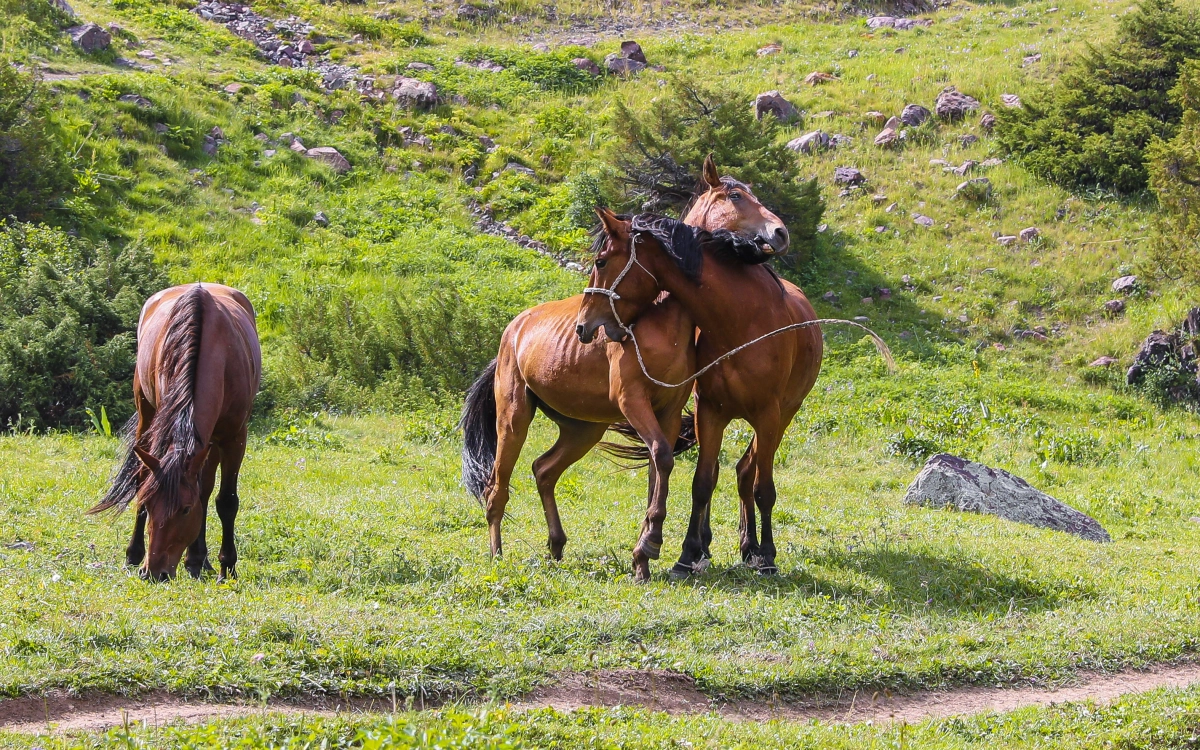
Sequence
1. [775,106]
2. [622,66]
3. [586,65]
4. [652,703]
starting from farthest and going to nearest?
[586,65] → [622,66] → [775,106] → [652,703]

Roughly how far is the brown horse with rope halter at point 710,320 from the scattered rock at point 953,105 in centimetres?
1869

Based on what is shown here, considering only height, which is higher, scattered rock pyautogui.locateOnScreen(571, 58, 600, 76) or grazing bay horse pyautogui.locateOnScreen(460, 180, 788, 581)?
scattered rock pyautogui.locateOnScreen(571, 58, 600, 76)

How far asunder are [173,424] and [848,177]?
1825cm

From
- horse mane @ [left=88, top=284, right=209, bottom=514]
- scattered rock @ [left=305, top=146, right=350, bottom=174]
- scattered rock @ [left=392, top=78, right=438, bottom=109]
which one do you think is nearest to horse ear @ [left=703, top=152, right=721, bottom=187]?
horse mane @ [left=88, top=284, right=209, bottom=514]

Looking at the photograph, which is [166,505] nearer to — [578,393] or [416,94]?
[578,393]

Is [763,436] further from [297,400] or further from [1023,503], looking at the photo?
[297,400]

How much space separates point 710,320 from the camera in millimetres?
7887

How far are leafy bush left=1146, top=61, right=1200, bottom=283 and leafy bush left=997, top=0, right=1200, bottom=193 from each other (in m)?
2.30

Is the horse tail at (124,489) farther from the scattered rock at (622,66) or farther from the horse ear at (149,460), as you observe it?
the scattered rock at (622,66)

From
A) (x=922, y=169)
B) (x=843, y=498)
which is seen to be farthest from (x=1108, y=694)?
(x=922, y=169)

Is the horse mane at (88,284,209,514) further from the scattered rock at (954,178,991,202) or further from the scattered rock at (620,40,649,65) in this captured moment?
the scattered rock at (620,40,649,65)

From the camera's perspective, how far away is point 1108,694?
20.1 ft

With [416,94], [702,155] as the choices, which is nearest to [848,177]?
[702,155]

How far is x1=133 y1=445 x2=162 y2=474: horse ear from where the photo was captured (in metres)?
6.77
